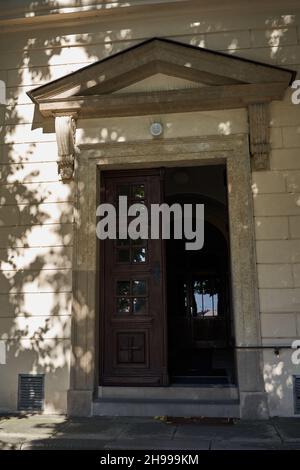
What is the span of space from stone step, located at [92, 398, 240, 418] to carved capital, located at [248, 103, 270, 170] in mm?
2937

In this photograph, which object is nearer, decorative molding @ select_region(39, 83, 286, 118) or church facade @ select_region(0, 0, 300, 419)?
church facade @ select_region(0, 0, 300, 419)

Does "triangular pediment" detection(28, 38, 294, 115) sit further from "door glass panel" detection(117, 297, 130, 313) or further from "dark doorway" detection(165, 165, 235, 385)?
"dark doorway" detection(165, 165, 235, 385)

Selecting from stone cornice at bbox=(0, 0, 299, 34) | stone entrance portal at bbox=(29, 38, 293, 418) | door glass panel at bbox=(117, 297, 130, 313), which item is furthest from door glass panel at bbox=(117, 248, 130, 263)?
stone cornice at bbox=(0, 0, 299, 34)

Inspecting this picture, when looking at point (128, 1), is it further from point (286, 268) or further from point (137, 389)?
point (137, 389)

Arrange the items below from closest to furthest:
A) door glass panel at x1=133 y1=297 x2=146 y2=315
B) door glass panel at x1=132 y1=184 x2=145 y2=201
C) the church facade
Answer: the church facade < door glass panel at x1=133 y1=297 x2=146 y2=315 < door glass panel at x1=132 y1=184 x2=145 y2=201

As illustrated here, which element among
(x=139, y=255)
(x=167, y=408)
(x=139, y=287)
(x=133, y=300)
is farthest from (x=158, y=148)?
(x=167, y=408)

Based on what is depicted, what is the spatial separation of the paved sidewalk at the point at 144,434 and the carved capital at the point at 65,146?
306cm

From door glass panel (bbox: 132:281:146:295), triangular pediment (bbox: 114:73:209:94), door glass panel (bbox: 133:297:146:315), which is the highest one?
triangular pediment (bbox: 114:73:209:94)

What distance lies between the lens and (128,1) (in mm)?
6348

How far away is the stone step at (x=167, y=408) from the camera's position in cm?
535

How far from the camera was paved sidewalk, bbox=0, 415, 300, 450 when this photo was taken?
172 inches

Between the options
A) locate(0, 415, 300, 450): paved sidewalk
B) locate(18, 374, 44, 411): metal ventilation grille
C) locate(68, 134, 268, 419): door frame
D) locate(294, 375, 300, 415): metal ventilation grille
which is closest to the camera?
locate(0, 415, 300, 450): paved sidewalk

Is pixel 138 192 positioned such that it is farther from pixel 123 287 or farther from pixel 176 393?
pixel 176 393
